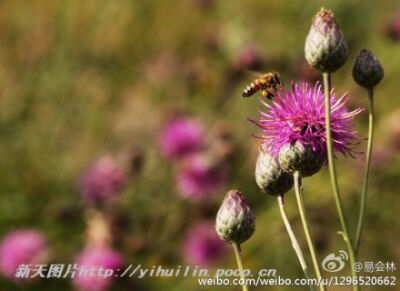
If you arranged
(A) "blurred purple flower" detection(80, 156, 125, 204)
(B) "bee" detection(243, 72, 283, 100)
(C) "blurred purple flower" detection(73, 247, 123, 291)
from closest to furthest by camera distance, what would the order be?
(B) "bee" detection(243, 72, 283, 100), (C) "blurred purple flower" detection(73, 247, 123, 291), (A) "blurred purple flower" detection(80, 156, 125, 204)

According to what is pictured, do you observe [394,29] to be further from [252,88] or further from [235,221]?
[235,221]

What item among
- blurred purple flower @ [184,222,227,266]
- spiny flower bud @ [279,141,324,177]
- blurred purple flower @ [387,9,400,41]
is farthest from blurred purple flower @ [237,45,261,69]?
spiny flower bud @ [279,141,324,177]

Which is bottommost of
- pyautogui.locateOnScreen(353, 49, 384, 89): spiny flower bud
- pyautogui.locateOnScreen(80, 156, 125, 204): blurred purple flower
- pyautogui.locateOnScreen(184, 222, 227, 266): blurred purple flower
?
pyautogui.locateOnScreen(184, 222, 227, 266): blurred purple flower

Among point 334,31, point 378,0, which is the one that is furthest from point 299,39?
point 334,31

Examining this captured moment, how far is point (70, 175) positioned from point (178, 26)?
1.62 m

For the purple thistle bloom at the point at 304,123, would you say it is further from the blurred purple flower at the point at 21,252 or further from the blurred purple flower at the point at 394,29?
the blurred purple flower at the point at 394,29

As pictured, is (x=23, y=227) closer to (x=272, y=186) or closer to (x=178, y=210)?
(x=178, y=210)

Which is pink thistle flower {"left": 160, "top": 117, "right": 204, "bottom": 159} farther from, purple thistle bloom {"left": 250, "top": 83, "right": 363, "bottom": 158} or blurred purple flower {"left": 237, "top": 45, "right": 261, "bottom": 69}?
purple thistle bloom {"left": 250, "top": 83, "right": 363, "bottom": 158}

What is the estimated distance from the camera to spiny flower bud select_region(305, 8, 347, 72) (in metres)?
1.34

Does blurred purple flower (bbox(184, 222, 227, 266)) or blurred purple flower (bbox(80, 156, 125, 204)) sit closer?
blurred purple flower (bbox(184, 222, 227, 266))

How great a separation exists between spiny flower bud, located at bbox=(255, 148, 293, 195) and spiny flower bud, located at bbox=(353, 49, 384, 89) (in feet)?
0.86

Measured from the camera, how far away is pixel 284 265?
295cm

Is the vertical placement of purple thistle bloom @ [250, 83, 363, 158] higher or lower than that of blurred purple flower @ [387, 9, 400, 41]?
higher

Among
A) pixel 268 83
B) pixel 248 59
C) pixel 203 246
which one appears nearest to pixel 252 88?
pixel 268 83
